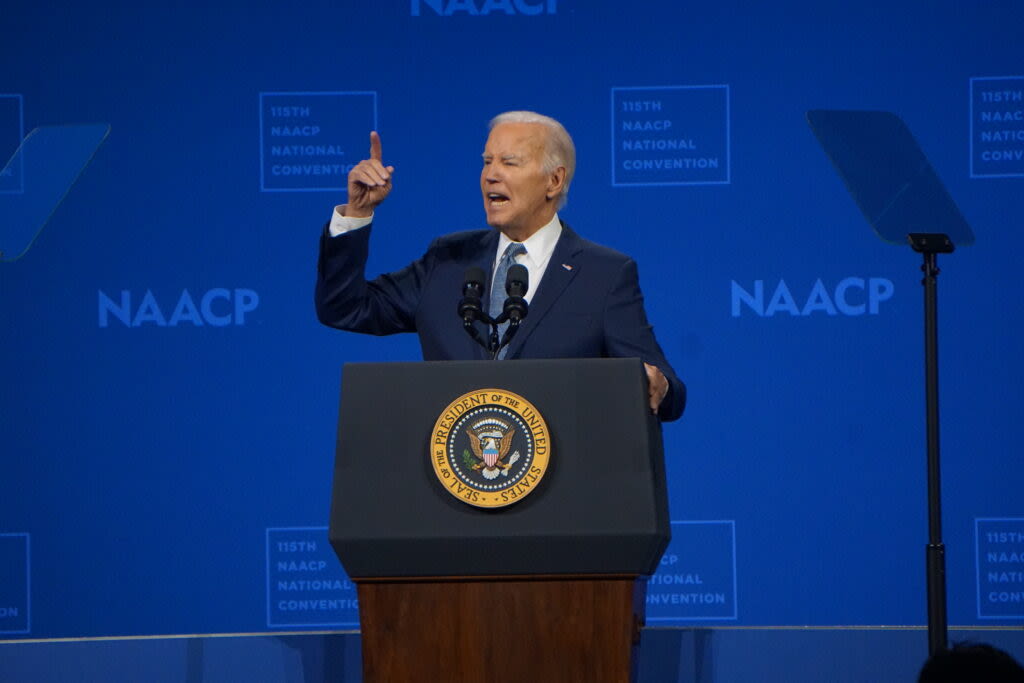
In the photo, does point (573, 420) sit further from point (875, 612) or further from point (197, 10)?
point (197, 10)

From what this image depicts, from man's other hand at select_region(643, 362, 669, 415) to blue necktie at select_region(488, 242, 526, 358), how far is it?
16.3 inches

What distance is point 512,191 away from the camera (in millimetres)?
2463

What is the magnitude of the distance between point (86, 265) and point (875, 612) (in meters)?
2.49

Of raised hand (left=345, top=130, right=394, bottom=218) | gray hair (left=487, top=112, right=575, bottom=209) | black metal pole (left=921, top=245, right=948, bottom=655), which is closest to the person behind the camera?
raised hand (left=345, top=130, right=394, bottom=218)

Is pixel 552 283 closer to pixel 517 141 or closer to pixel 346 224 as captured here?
pixel 517 141

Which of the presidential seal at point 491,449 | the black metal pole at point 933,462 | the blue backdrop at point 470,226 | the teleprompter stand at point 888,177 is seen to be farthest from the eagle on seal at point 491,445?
the blue backdrop at point 470,226

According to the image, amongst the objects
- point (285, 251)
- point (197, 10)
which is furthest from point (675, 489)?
point (197, 10)

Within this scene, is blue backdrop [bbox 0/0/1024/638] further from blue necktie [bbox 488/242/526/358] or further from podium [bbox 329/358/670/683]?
podium [bbox 329/358/670/683]

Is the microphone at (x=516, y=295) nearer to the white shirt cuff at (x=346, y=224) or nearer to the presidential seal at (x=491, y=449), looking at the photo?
the presidential seal at (x=491, y=449)

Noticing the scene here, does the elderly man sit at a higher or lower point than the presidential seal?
higher

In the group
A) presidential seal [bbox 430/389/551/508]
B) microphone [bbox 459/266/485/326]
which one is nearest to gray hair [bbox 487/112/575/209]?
microphone [bbox 459/266/485/326]

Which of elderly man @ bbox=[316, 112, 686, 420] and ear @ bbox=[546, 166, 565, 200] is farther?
ear @ bbox=[546, 166, 565, 200]

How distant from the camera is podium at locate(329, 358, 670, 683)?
76.3 inches

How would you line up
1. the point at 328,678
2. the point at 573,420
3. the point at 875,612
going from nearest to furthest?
the point at 573,420, the point at 328,678, the point at 875,612
